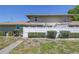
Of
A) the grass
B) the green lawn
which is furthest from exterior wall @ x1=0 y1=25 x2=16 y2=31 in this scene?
the green lawn

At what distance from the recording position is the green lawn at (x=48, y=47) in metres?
3.88

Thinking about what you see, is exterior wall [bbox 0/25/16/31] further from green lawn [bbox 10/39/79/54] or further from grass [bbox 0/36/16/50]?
green lawn [bbox 10/39/79/54]

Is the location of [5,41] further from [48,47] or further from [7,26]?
[48,47]

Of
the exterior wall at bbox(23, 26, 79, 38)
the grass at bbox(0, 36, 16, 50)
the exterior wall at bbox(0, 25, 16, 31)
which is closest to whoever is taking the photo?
the grass at bbox(0, 36, 16, 50)

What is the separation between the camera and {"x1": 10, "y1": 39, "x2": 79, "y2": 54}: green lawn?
3881mm

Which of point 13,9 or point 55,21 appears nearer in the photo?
point 13,9

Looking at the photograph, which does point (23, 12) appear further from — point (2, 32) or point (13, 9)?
point (2, 32)

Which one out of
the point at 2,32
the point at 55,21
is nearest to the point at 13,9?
the point at 2,32

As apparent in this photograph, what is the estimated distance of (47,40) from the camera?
4121 millimetres

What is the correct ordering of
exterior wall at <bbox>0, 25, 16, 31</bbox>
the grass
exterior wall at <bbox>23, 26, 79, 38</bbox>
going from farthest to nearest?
exterior wall at <bbox>23, 26, 79, 38</bbox> → exterior wall at <bbox>0, 25, 16, 31</bbox> → the grass

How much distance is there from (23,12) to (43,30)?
0.82 meters

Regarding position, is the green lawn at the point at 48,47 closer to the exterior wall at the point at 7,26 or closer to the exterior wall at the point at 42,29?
the exterior wall at the point at 42,29

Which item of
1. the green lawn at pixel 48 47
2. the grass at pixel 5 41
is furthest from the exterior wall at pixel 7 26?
the green lawn at pixel 48 47

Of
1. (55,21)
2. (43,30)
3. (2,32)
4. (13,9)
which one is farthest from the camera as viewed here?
(55,21)
